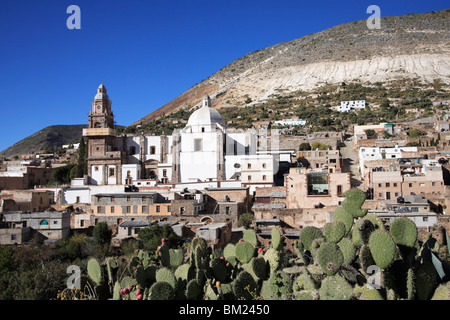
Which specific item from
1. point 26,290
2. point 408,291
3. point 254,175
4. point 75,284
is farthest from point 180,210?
point 408,291

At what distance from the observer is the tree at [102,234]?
28000 millimetres

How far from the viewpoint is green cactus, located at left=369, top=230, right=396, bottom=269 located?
20.6 ft

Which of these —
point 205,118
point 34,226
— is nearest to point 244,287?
point 34,226

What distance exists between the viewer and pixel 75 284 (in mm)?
9211

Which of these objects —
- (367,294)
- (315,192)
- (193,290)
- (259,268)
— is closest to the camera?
(367,294)

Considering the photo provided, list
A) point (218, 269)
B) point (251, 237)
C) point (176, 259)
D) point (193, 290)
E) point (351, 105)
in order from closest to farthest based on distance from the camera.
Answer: point (193, 290), point (218, 269), point (176, 259), point (251, 237), point (351, 105)

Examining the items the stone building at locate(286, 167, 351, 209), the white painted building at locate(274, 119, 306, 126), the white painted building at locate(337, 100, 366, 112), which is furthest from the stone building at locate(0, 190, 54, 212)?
the white painted building at locate(337, 100, 366, 112)

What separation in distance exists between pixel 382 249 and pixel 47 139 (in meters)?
123

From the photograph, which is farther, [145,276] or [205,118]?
[205,118]

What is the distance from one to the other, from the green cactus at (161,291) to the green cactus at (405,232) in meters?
3.83

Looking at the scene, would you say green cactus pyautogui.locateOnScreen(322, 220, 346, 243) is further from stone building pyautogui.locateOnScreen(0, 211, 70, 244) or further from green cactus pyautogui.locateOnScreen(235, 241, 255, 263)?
stone building pyautogui.locateOnScreen(0, 211, 70, 244)

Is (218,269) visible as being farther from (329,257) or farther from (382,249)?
(382,249)

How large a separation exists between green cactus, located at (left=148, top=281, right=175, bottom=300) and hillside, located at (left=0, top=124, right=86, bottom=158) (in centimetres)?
10186

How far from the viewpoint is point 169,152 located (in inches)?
1818
